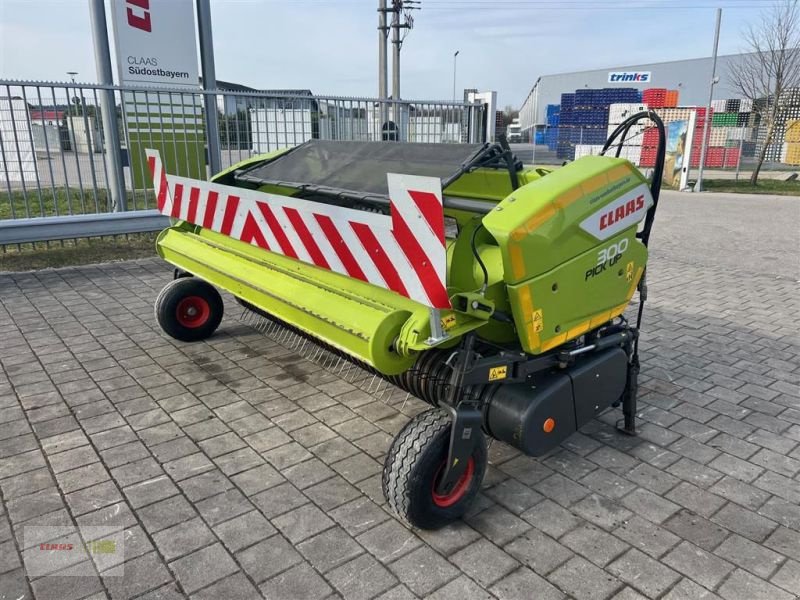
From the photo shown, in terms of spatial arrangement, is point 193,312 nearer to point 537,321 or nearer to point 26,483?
point 26,483

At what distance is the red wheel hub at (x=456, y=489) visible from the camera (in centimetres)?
264

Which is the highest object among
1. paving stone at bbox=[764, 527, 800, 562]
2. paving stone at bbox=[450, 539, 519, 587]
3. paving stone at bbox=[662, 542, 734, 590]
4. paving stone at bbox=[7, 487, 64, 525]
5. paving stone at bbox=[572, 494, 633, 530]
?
paving stone at bbox=[7, 487, 64, 525]

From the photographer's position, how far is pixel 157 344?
4750 millimetres

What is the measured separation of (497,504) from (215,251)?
2.40 meters

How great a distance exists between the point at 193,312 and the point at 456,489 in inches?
114

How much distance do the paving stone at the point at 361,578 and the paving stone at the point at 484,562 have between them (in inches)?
11.5

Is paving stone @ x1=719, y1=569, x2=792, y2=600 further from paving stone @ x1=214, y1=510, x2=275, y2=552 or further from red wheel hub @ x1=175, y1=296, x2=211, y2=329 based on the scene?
red wheel hub @ x1=175, y1=296, x2=211, y2=329

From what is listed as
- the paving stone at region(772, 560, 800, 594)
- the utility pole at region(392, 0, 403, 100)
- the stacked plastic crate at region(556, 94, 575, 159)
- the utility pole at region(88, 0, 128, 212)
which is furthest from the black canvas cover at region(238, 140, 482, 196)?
the stacked plastic crate at region(556, 94, 575, 159)

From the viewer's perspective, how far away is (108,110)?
24.3 ft

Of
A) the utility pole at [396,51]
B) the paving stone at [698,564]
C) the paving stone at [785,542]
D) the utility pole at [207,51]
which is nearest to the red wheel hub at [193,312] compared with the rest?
the paving stone at [698,564]

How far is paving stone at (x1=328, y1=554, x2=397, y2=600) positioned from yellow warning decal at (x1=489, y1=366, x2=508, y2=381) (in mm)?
886

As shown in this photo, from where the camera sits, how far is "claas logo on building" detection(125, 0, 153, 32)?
8.27m

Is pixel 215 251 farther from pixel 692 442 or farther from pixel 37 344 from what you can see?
pixel 692 442

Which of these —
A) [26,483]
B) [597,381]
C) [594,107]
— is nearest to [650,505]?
[597,381]
